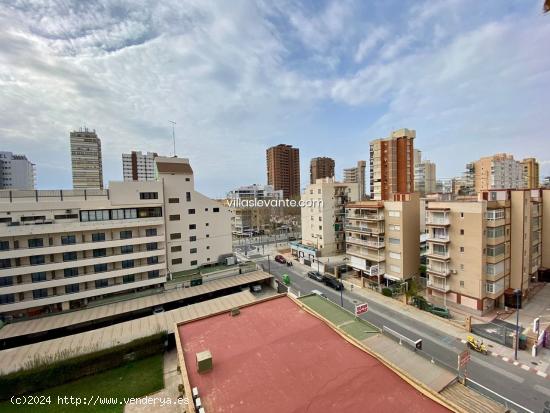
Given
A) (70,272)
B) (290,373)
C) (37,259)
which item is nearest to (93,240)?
(70,272)

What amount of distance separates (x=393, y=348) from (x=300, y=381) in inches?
409

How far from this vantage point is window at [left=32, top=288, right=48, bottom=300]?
2780 centimetres

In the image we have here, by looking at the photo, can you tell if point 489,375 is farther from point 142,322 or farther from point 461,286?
point 142,322

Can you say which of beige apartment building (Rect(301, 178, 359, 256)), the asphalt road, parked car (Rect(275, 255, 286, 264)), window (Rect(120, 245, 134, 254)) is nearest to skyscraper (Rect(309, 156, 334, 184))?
beige apartment building (Rect(301, 178, 359, 256))

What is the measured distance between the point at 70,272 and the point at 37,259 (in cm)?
344

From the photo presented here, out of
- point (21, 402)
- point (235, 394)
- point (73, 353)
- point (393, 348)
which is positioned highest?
point (235, 394)

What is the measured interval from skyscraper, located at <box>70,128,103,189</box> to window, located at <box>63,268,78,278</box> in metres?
74.2

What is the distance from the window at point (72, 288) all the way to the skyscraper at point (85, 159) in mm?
74594

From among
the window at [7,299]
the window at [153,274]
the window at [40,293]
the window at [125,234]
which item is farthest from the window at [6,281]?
the window at [153,274]

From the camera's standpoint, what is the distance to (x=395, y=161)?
188ft

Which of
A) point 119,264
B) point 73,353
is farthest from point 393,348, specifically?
point 119,264

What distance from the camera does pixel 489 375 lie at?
18.8 metres

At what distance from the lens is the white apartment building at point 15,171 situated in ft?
304

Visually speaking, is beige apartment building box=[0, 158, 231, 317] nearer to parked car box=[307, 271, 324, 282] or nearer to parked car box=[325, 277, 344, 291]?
parked car box=[307, 271, 324, 282]
